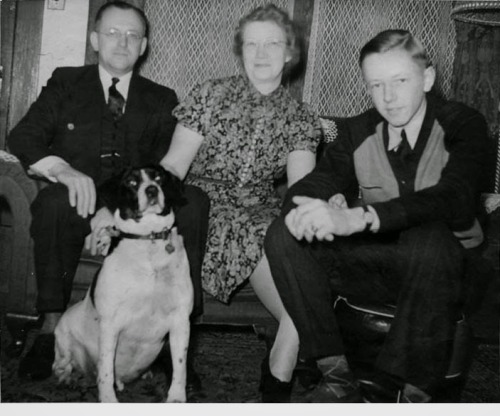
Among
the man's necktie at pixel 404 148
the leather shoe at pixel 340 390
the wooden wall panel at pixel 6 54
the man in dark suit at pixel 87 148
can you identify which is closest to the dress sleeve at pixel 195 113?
the man in dark suit at pixel 87 148

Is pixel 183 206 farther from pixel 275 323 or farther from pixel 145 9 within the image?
pixel 145 9

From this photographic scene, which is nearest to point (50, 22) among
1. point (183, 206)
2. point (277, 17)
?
point (277, 17)

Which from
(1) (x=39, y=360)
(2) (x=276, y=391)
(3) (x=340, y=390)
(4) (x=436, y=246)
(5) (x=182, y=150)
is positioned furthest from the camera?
(5) (x=182, y=150)

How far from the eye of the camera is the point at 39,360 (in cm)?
171

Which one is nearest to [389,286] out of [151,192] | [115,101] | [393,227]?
[393,227]

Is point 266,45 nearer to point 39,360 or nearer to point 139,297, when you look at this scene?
point 139,297

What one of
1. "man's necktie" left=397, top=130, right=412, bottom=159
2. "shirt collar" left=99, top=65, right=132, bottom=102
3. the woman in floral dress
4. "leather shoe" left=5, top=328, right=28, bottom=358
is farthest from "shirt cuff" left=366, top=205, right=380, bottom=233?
"leather shoe" left=5, top=328, right=28, bottom=358

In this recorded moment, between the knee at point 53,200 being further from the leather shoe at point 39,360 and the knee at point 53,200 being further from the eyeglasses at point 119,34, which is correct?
the eyeglasses at point 119,34

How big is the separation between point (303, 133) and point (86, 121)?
2.50 feet

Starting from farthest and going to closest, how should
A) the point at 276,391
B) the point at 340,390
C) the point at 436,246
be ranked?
the point at 276,391 < the point at 340,390 < the point at 436,246

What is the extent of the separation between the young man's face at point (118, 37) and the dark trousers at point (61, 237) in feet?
1.74

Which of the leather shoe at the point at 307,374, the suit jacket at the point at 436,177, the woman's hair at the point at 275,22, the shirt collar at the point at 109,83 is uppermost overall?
the woman's hair at the point at 275,22

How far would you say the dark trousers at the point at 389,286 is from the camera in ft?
4.07

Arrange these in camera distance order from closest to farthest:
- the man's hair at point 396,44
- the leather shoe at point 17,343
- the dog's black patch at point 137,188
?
1. the man's hair at point 396,44
2. the dog's black patch at point 137,188
3. the leather shoe at point 17,343
